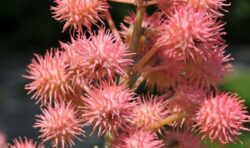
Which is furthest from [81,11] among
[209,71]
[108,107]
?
[209,71]

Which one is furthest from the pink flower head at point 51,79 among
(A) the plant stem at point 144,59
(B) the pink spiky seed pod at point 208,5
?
(B) the pink spiky seed pod at point 208,5

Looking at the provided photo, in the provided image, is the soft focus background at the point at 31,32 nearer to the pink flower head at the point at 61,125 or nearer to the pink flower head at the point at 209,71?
the pink flower head at the point at 209,71

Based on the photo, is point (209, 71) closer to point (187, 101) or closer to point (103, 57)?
point (187, 101)

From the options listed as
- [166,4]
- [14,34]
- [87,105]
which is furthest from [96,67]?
[14,34]

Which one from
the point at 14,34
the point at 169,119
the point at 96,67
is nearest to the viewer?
the point at 96,67

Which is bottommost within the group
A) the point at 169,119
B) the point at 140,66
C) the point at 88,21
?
the point at 169,119

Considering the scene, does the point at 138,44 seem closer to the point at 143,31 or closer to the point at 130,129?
the point at 143,31
